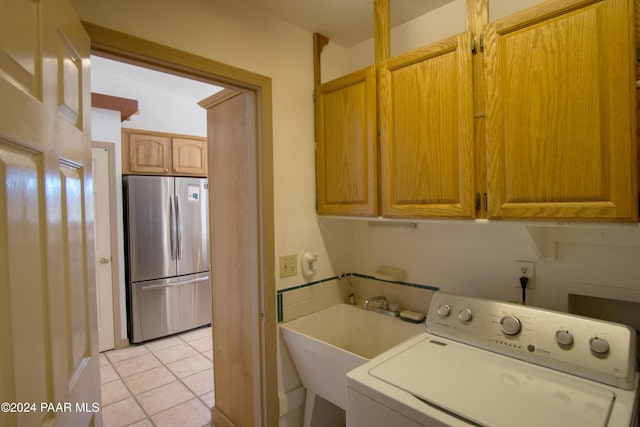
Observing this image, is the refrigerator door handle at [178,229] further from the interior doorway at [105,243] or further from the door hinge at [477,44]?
the door hinge at [477,44]

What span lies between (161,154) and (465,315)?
3533mm

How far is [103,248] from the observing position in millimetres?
3346

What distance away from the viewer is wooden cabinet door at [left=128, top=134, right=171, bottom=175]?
11.6 ft

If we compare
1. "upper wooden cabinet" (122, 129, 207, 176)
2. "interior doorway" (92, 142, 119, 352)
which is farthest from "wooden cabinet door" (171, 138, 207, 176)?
"interior doorway" (92, 142, 119, 352)

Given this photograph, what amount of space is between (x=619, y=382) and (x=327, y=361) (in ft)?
3.27

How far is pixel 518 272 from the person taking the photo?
146 centimetres

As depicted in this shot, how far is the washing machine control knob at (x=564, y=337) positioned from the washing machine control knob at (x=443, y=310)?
1.24 ft

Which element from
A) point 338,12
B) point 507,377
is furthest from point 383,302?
point 338,12

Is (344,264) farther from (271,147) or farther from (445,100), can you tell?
(445,100)

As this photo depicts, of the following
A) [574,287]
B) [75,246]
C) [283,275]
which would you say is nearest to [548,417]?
[574,287]

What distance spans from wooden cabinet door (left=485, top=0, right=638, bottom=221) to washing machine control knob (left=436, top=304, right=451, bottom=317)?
447 mm

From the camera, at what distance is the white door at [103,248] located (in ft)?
10.8

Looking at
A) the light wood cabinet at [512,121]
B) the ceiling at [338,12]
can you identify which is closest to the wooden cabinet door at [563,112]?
the light wood cabinet at [512,121]

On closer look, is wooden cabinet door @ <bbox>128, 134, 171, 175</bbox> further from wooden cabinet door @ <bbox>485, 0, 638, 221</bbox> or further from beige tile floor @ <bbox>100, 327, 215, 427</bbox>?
wooden cabinet door @ <bbox>485, 0, 638, 221</bbox>
